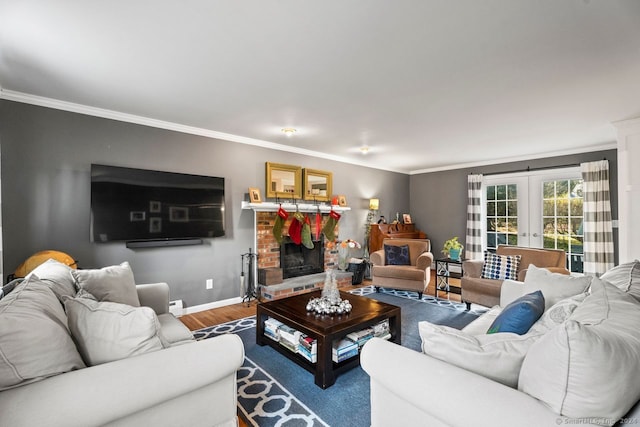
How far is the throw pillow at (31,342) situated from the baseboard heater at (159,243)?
7.10 ft

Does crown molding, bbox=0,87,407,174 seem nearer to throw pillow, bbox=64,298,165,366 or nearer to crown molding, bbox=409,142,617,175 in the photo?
throw pillow, bbox=64,298,165,366

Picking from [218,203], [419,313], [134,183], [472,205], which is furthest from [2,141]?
[472,205]

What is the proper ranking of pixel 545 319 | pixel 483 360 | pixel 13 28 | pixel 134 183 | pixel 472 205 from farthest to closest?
pixel 472 205 < pixel 134 183 < pixel 13 28 < pixel 545 319 < pixel 483 360

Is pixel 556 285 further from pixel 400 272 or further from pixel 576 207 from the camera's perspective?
pixel 576 207

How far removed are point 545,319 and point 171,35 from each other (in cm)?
267

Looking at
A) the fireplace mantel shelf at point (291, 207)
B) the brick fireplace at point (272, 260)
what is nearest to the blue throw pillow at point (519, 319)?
the brick fireplace at point (272, 260)

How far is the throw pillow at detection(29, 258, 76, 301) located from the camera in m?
1.47

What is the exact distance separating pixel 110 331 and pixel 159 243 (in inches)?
92.8

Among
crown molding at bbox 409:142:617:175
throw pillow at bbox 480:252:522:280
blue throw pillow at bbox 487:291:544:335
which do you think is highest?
crown molding at bbox 409:142:617:175

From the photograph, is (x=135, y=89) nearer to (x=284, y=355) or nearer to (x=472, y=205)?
(x=284, y=355)

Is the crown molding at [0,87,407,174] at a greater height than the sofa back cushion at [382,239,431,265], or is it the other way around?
the crown molding at [0,87,407,174]

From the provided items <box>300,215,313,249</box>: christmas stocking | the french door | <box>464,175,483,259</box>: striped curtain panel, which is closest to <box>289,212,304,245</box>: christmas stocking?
<box>300,215,313,249</box>: christmas stocking

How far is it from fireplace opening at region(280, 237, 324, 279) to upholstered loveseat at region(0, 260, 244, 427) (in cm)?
312

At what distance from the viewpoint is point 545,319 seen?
5.03ft
